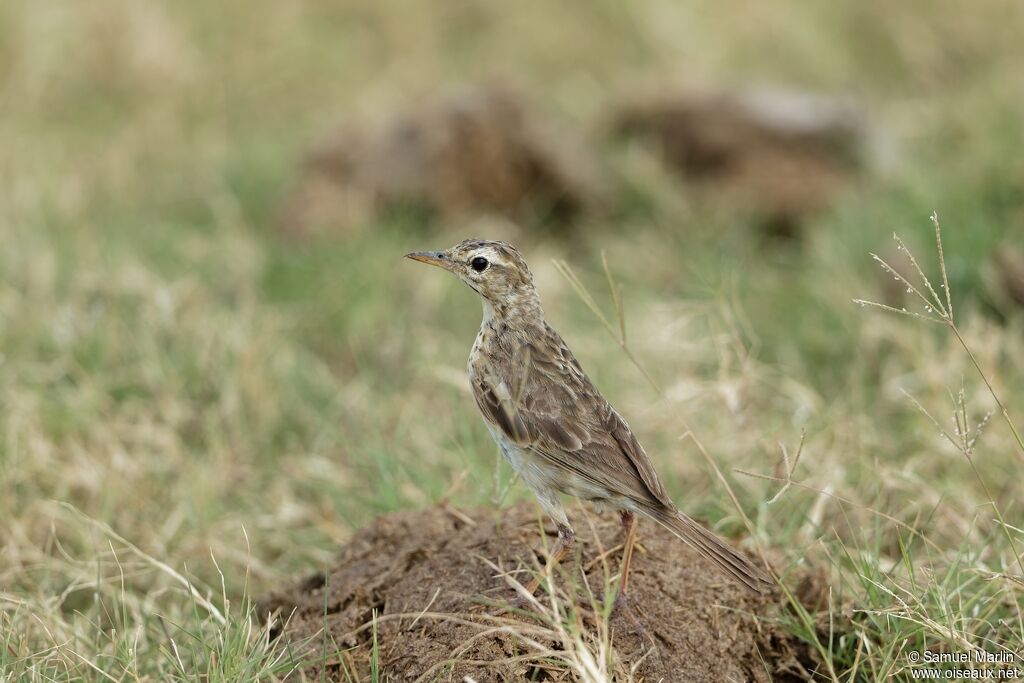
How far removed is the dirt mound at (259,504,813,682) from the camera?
3732 mm

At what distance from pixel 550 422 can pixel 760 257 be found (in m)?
5.13

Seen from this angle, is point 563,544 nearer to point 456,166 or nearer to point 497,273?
Result: point 497,273

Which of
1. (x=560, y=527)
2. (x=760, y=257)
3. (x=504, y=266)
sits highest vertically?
(x=504, y=266)

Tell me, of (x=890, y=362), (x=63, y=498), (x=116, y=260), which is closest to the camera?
(x=63, y=498)

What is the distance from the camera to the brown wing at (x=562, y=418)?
3969mm

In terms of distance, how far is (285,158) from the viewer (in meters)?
10.3

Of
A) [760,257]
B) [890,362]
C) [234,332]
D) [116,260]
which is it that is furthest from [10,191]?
[890,362]

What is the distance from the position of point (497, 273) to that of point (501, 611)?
1280 mm

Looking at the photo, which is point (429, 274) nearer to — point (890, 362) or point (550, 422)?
point (890, 362)

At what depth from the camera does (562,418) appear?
13.5 ft

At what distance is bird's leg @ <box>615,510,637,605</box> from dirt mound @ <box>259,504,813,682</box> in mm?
58

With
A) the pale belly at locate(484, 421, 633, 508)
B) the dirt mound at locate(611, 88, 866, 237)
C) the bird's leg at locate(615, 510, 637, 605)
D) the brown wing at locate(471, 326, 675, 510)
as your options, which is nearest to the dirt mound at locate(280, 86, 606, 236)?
the dirt mound at locate(611, 88, 866, 237)

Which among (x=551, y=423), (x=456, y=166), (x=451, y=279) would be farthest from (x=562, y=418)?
(x=456, y=166)

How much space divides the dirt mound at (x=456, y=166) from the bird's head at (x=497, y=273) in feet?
14.6
